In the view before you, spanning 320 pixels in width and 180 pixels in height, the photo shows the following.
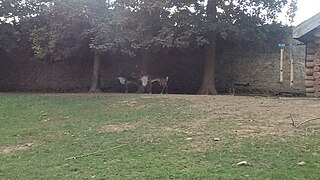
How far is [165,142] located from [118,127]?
199 centimetres

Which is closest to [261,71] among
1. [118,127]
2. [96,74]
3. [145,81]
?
[145,81]

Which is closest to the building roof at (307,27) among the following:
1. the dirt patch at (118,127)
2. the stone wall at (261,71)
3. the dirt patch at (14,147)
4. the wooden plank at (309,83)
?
the wooden plank at (309,83)

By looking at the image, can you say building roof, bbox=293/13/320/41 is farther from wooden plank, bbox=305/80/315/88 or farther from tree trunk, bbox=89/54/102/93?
tree trunk, bbox=89/54/102/93

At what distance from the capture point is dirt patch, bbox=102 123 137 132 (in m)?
8.00

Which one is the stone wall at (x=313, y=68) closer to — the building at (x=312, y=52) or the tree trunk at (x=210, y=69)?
the building at (x=312, y=52)

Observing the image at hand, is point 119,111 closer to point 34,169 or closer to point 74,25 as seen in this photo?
point 34,169

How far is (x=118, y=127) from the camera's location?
27.2 feet

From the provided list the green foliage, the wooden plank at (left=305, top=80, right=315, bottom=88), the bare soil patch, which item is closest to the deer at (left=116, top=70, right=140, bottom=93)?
the green foliage

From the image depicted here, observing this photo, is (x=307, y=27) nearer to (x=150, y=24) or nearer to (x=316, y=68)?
(x=316, y=68)

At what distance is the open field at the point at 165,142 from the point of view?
491 cm

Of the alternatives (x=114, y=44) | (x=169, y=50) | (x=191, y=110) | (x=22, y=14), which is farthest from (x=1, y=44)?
(x=191, y=110)

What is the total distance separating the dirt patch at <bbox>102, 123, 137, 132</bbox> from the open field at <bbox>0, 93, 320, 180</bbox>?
0.02 m

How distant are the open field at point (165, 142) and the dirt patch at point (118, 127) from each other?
0.02 metres

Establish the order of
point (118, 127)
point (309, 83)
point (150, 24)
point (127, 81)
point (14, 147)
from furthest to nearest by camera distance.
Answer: point (127, 81) < point (150, 24) < point (309, 83) < point (118, 127) < point (14, 147)
